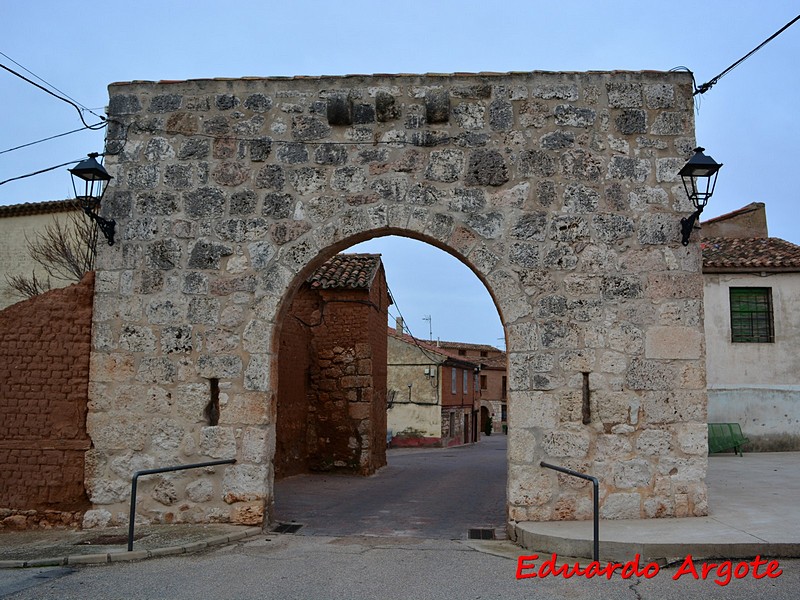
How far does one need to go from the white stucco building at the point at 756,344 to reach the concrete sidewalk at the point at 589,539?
987cm

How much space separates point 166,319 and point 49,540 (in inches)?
90.0

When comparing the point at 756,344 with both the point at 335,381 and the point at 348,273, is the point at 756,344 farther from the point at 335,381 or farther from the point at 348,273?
the point at 335,381

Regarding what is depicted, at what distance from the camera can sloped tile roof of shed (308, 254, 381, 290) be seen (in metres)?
14.4

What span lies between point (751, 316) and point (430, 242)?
12718 mm

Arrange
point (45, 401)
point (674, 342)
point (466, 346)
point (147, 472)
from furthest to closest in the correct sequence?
point (466, 346) < point (45, 401) < point (674, 342) < point (147, 472)

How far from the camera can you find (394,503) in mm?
9578

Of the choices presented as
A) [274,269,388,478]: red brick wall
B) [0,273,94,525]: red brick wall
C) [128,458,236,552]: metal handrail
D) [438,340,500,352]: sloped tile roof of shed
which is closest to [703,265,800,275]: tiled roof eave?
[274,269,388,478]: red brick wall

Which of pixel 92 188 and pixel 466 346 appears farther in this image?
pixel 466 346

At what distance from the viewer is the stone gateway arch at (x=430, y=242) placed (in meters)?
6.74

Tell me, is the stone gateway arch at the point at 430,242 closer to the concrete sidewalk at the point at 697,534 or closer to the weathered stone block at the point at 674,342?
the weathered stone block at the point at 674,342

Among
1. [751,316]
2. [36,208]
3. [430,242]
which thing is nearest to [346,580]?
[430,242]

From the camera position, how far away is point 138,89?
296 inches

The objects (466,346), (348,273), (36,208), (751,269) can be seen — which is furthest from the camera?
(466,346)

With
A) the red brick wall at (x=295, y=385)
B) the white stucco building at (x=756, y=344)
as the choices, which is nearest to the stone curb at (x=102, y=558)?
the red brick wall at (x=295, y=385)
